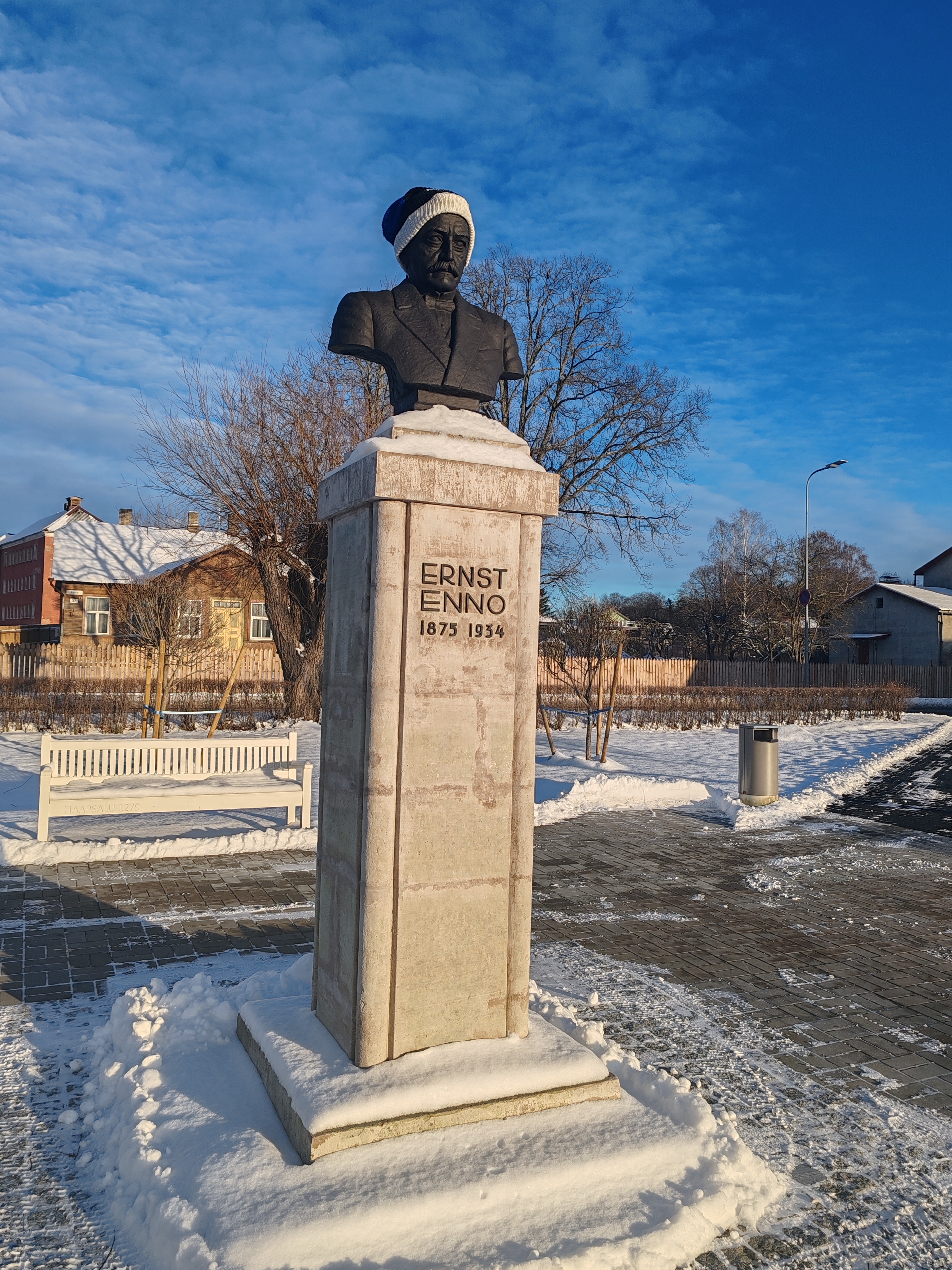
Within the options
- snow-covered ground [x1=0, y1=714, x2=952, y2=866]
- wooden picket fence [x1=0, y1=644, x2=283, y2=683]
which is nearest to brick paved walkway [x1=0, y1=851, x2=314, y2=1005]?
snow-covered ground [x1=0, y1=714, x2=952, y2=866]

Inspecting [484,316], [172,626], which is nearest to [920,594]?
[172,626]

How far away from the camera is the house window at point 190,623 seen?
17.5 meters

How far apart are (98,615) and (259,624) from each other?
6.02 meters

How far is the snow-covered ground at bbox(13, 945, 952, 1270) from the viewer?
247cm

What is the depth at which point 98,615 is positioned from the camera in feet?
108

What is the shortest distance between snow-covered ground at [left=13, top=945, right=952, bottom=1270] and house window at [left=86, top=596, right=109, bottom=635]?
1235 inches

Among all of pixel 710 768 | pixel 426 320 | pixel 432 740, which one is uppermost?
pixel 426 320

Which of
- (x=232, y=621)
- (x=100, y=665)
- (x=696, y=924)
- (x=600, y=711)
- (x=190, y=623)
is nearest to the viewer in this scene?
(x=696, y=924)

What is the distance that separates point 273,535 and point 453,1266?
50.0ft

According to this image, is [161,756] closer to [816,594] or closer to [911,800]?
[911,800]

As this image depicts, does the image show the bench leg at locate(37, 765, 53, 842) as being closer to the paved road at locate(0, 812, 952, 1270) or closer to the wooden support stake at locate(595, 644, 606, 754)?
the paved road at locate(0, 812, 952, 1270)

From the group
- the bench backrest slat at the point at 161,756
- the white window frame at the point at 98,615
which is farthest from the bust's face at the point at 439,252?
the white window frame at the point at 98,615

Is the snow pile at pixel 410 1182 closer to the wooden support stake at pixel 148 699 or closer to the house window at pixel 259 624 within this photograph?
the wooden support stake at pixel 148 699

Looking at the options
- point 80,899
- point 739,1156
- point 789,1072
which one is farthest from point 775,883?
point 80,899
